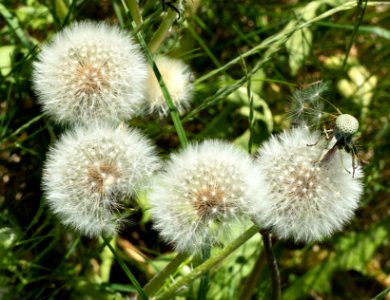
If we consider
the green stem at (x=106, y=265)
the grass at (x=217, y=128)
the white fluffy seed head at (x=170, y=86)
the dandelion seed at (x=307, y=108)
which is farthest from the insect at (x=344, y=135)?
the green stem at (x=106, y=265)

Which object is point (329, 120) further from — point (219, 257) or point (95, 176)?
point (95, 176)

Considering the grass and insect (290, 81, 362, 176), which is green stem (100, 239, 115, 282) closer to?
the grass

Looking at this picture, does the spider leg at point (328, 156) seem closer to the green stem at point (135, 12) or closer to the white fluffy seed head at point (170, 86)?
the white fluffy seed head at point (170, 86)

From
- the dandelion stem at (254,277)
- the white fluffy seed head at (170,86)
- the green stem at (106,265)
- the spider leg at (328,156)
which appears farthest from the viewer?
the green stem at (106,265)

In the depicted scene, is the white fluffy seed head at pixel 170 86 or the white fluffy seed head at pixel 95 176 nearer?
the white fluffy seed head at pixel 95 176

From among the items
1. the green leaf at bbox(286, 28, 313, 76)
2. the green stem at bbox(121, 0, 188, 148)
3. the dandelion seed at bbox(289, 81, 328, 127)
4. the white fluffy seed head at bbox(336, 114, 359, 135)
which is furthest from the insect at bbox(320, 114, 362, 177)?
the green leaf at bbox(286, 28, 313, 76)
